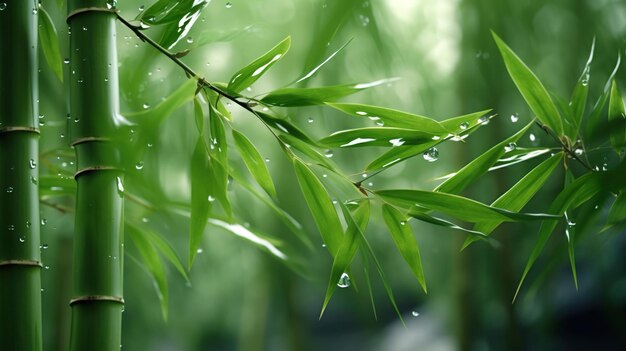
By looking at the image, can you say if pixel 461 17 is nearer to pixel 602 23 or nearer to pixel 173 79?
pixel 602 23

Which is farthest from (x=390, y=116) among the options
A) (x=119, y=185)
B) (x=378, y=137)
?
(x=119, y=185)

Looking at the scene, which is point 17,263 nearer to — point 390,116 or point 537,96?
point 390,116

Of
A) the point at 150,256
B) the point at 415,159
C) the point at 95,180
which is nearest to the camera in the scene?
the point at 95,180

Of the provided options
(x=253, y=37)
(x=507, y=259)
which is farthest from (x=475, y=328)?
(x=253, y=37)

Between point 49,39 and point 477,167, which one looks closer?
point 477,167

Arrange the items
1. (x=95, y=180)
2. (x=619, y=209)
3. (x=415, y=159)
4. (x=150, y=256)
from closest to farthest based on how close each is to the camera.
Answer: (x=95, y=180) → (x=619, y=209) → (x=150, y=256) → (x=415, y=159)

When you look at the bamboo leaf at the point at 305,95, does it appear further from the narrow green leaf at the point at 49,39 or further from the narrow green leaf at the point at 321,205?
the narrow green leaf at the point at 49,39

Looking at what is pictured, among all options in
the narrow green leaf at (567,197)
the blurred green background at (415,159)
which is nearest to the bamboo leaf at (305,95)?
the narrow green leaf at (567,197)
